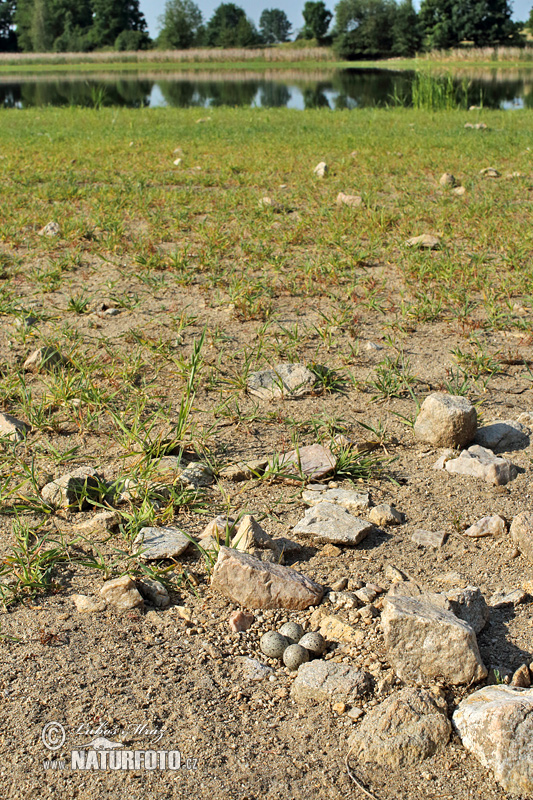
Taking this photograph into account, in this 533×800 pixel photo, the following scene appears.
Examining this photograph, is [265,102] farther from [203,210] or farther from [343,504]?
[343,504]

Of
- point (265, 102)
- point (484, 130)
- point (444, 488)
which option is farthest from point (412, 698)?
point (265, 102)

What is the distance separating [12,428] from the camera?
2.40 metres

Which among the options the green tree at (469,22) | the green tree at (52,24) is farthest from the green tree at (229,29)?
the green tree at (469,22)

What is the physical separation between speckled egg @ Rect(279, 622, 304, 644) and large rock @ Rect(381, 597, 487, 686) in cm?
22

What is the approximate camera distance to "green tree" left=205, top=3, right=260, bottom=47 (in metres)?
69.1

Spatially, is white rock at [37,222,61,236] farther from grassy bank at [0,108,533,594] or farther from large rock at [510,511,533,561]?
large rock at [510,511,533,561]

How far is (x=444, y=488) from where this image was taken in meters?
2.20

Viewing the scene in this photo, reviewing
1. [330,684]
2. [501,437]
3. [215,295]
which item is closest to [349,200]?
[215,295]

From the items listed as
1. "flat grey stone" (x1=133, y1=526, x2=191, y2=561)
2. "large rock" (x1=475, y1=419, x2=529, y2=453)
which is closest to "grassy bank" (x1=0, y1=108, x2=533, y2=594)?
"flat grey stone" (x1=133, y1=526, x2=191, y2=561)

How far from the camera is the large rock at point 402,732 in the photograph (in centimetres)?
131

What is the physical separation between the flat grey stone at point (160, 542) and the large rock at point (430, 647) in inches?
24.4

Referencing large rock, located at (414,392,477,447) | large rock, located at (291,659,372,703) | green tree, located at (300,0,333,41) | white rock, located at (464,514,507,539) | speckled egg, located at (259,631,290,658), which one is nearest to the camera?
large rock, located at (291,659,372,703)

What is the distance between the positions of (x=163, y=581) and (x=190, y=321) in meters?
1.84
